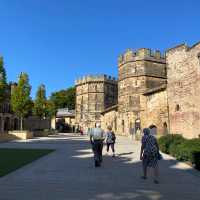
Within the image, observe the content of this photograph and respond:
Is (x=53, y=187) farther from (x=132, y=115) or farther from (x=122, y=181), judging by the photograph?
(x=132, y=115)

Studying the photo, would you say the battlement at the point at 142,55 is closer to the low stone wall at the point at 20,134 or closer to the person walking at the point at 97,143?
the low stone wall at the point at 20,134

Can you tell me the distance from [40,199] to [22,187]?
1.40 metres

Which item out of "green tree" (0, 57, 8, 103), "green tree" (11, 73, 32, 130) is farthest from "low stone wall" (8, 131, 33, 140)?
"green tree" (0, 57, 8, 103)

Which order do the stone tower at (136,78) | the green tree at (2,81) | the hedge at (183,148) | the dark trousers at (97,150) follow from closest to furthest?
the hedge at (183,148) → the dark trousers at (97,150) → the green tree at (2,81) → the stone tower at (136,78)

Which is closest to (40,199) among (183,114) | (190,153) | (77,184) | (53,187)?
(53,187)

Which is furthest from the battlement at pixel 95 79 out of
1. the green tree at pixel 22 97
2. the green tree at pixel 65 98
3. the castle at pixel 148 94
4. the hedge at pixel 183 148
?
the hedge at pixel 183 148

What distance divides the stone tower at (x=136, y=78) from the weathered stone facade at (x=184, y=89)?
14907 millimetres

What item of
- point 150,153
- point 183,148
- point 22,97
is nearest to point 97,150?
point 150,153

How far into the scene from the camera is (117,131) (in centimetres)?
4744

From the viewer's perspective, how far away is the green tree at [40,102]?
4684 cm

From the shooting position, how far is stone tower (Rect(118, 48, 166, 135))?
4066cm

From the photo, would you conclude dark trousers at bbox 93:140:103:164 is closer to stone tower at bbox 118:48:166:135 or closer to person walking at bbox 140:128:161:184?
person walking at bbox 140:128:161:184

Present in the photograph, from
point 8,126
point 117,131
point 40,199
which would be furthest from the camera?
point 8,126

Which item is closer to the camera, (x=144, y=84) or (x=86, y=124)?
(x=144, y=84)
